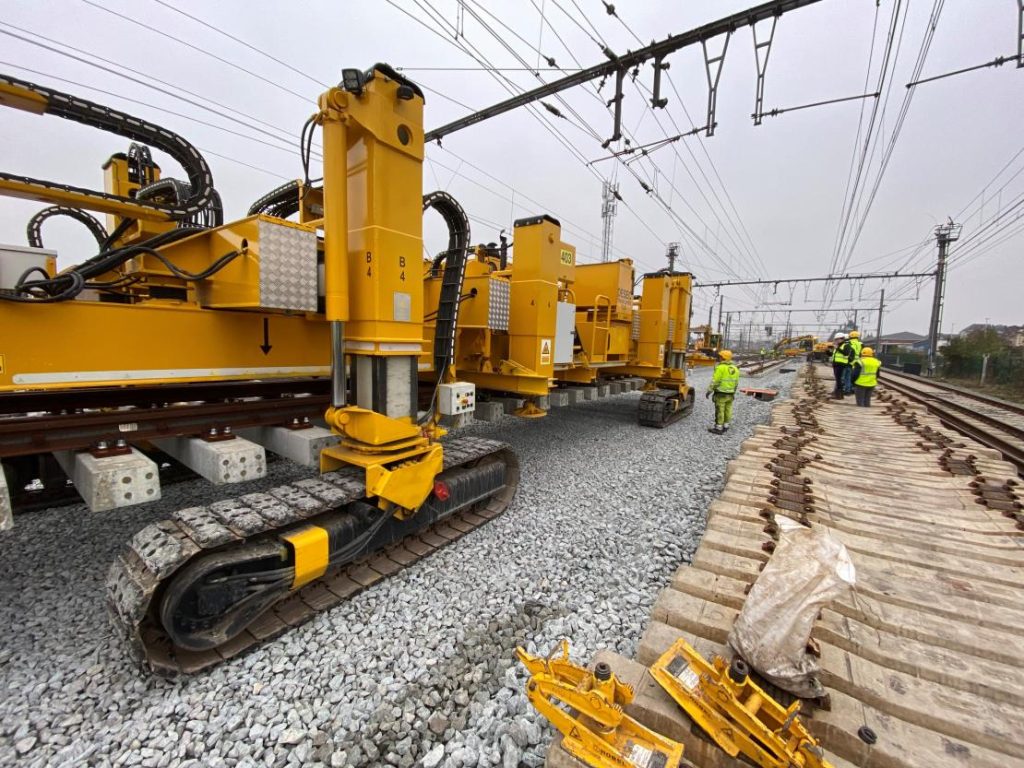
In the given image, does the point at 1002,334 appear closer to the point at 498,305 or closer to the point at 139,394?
the point at 498,305

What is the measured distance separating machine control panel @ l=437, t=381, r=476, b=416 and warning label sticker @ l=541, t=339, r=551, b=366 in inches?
66.7

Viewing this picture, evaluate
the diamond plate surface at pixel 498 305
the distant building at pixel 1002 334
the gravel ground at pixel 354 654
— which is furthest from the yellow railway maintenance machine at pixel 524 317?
the distant building at pixel 1002 334

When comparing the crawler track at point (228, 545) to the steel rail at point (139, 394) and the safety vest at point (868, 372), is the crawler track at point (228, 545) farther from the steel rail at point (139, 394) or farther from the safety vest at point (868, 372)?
the safety vest at point (868, 372)

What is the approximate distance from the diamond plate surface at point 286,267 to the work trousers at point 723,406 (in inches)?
353

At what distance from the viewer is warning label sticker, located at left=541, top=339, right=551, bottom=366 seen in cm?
598

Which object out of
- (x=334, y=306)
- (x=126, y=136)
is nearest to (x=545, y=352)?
(x=334, y=306)

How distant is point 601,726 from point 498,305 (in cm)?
498

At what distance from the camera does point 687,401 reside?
1211 centimetres

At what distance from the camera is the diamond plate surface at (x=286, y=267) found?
10.3ft

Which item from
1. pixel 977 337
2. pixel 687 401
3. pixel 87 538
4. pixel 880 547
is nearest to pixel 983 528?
pixel 880 547

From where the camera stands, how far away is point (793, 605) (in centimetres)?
184

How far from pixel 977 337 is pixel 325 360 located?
3967 centimetres

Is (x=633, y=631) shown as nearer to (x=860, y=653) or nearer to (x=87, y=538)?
(x=860, y=653)

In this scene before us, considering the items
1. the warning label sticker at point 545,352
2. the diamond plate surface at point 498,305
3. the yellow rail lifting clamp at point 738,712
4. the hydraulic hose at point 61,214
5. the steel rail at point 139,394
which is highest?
the hydraulic hose at point 61,214
